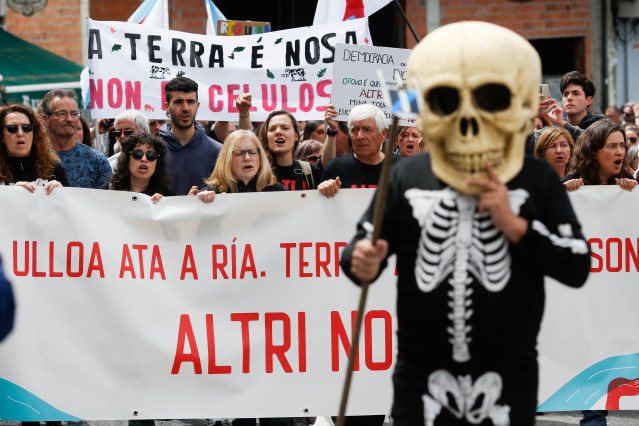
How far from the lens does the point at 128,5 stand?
47.1 feet

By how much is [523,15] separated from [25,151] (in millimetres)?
9383

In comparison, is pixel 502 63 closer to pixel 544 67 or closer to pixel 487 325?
pixel 487 325

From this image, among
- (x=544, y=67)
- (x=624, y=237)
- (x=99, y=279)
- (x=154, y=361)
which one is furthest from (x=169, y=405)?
(x=544, y=67)

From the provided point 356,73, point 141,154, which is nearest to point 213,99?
point 356,73

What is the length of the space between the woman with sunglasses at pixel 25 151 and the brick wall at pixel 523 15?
8.42 meters

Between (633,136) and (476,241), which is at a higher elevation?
(633,136)

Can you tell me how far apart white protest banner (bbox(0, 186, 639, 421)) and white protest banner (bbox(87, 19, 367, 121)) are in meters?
2.18

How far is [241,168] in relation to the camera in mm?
5957

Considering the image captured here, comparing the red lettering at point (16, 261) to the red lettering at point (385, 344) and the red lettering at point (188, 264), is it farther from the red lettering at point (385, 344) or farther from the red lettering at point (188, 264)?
the red lettering at point (385, 344)

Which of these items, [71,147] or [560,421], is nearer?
[560,421]

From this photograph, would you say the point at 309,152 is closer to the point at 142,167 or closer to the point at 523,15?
the point at 142,167

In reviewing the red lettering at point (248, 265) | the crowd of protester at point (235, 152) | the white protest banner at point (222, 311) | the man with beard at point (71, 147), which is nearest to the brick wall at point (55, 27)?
Answer: the crowd of protester at point (235, 152)

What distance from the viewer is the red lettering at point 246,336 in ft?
18.8

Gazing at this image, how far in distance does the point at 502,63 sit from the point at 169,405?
11.1 ft
